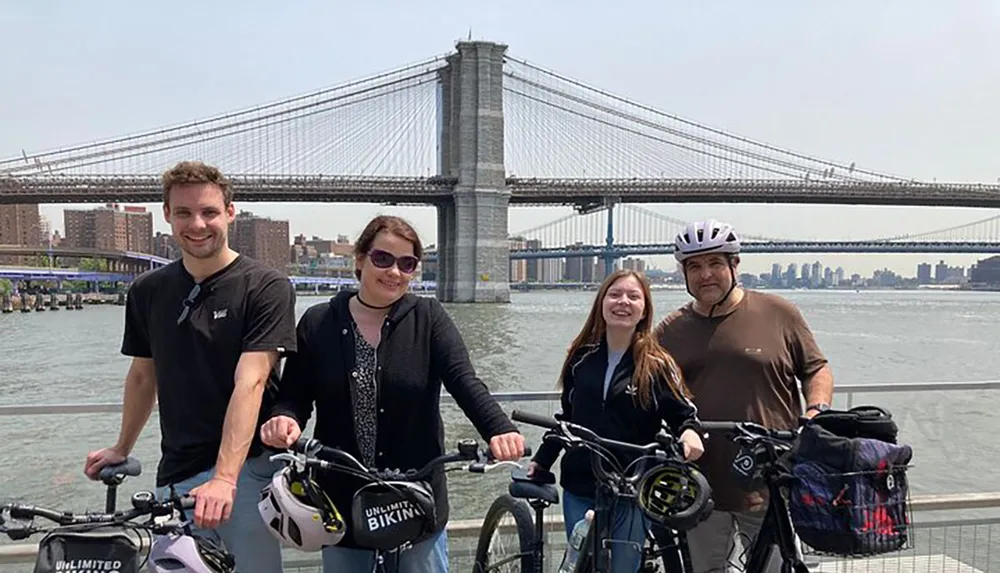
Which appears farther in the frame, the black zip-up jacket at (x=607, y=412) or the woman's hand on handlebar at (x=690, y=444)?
the black zip-up jacket at (x=607, y=412)

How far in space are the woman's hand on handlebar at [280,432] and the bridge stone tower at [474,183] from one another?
130 feet

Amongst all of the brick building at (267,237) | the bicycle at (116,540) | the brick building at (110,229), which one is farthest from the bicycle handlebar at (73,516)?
the brick building at (110,229)

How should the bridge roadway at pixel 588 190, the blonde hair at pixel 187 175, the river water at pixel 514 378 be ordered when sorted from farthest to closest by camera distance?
the bridge roadway at pixel 588 190
the river water at pixel 514 378
the blonde hair at pixel 187 175

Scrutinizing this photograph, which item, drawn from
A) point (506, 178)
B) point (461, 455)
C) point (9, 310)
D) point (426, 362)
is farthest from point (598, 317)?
point (9, 310)

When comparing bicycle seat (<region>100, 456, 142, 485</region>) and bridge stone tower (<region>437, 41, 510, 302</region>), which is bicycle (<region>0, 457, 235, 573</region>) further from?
bridge stone tower (<region>437, 41, 510, 302</region>)

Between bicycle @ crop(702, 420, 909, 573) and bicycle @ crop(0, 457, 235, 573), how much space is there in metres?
1.29

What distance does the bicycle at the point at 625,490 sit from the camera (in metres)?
1.96

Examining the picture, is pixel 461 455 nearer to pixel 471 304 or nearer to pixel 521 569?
pixel 521 569

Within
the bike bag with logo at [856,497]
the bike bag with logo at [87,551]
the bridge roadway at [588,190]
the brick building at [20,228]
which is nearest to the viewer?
the bike bag with logo at [87,551]

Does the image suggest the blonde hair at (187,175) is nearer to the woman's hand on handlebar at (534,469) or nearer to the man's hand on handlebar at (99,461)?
the man's hand on handlebar at (99,461)

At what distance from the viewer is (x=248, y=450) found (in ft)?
6.77

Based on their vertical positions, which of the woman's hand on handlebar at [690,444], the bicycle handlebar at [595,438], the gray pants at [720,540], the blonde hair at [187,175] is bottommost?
the gray pants at [720,540]

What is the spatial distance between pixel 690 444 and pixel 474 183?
4080 cm

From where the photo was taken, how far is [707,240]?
8.37 feet
